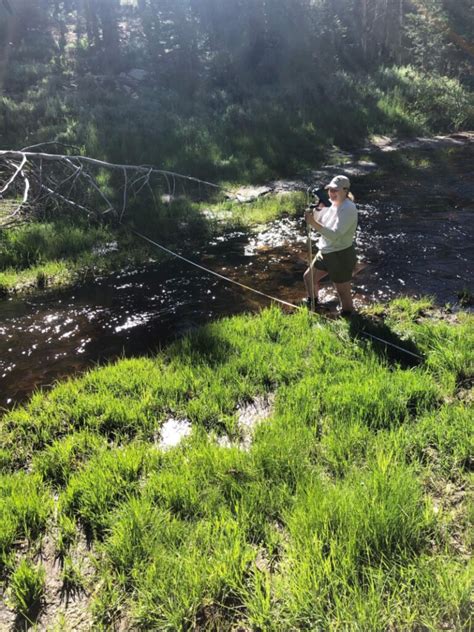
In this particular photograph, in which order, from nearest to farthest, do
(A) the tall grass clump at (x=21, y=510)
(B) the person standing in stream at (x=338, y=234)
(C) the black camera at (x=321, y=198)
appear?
(A) the tall grass clump at (x=21, y=510) → (B) the person standing in stream at (x=338, y=234) → (C) the black camera at (x=321, y=198)

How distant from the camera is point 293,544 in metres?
3.05

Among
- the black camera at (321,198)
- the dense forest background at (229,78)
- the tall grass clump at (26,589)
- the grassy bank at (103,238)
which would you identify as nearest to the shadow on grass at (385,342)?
the black camera at (321,198)

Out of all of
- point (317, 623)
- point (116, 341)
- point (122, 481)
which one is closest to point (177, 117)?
point (116, 341)

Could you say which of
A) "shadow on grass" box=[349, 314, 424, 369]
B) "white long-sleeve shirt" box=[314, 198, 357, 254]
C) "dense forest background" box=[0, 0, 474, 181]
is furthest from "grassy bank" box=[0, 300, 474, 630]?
"dense forest background" box=[0, 0, 474, 181]

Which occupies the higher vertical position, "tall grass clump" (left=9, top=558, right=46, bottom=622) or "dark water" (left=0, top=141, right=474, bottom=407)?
"tall grass clump" (left=9, top=558, right=46, bottom=622)

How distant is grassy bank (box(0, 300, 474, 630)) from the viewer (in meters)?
2.75

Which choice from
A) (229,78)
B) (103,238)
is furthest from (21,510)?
(229,78)

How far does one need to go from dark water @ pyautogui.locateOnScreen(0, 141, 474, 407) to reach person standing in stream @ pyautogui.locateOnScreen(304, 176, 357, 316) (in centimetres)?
109

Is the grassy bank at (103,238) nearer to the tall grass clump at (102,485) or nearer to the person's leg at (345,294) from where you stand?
the person's leg at (345,294)

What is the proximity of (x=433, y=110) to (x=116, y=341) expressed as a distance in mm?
25858

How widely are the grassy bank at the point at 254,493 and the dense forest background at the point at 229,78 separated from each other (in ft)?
39.7

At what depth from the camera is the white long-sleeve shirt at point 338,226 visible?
239 inches

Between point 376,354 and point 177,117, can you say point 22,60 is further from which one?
point 376,354

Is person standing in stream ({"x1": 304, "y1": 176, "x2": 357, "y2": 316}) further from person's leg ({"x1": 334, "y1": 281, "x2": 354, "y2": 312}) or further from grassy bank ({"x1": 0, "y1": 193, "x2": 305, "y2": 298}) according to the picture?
grassy bank ({"x1": 0, "y1": 193, "x2": 305, "y2": 298})
